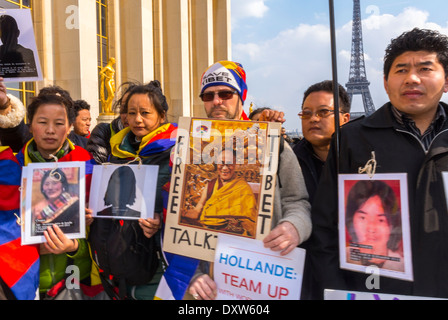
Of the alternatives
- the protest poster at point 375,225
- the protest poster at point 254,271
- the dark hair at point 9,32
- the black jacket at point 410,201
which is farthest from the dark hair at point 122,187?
the dark hair at point 9,32

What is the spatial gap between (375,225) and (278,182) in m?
0.55

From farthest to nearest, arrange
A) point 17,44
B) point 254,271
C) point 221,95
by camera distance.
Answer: point 17,44 → point 221,95 → point 254,271

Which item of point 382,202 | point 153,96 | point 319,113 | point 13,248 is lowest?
point 13,248

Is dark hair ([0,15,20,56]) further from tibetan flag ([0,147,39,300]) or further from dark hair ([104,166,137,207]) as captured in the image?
dark hair ([104,166,137,207])

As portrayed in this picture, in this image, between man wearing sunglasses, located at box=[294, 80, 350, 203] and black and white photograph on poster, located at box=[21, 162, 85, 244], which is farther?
man wearing sunglasses, located at box=[294, 80, 350, 203]

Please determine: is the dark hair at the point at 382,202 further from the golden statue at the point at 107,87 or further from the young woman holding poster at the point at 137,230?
the golden statue at the point at 107,87

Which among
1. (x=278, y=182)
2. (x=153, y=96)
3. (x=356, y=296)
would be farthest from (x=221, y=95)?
(x=356, y=296)

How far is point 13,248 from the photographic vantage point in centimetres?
232

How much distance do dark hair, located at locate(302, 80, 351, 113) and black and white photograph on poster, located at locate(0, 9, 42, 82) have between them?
2.10m

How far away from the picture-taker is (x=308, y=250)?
6.98 ft

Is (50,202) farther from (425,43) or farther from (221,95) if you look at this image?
(425,43)

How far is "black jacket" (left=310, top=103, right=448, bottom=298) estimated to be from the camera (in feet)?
5.73

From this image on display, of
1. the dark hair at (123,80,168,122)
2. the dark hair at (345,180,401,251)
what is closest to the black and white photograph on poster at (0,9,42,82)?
the dark hair at (123,80,168,122)
